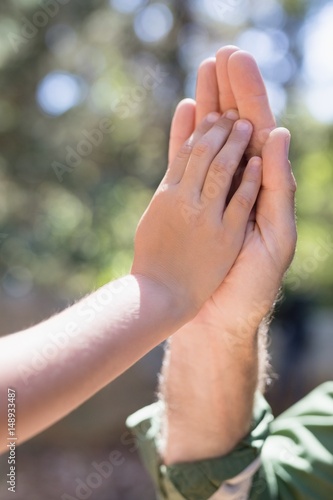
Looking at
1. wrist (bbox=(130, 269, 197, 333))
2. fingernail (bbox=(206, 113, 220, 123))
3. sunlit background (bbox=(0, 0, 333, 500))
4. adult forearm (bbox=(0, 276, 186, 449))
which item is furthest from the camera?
sunlit background (bbox=(0, 0, 333, 500))

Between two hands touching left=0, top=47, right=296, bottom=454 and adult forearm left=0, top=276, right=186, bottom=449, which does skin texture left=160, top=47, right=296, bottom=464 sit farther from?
adult forearm left=0, top=276, right=186, bottom=449

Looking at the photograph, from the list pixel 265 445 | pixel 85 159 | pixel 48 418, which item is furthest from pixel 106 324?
pixel 85 159

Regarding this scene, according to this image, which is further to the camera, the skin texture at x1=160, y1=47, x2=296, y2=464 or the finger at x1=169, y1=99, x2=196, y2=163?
the finger at x1=169, y1=99, x2=196, y2=163

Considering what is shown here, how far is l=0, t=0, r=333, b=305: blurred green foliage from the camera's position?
322 centimetres

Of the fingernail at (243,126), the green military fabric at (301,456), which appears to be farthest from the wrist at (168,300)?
the green military fabric at (301,456)

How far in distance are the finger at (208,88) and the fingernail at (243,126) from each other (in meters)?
0.08

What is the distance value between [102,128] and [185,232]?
2836 mm

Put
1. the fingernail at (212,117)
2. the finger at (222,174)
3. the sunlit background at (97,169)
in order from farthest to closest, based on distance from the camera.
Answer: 1. the sunlit background at (97,169)
2. the fingernail at (212,117)
3. the finger at (222,174)

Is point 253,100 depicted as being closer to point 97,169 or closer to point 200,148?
point 200,148

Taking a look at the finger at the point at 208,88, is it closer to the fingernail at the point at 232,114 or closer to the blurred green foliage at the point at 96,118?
the fingernail at the point at 232,114

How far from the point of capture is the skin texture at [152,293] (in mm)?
503

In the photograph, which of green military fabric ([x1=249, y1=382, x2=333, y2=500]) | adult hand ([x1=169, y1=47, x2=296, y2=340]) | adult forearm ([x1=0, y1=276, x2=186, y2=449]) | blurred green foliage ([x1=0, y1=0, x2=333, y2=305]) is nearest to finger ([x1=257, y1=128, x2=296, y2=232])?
adult hand ([x1=169, y1=47, x2=296, y2=340])

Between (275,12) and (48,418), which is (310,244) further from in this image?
(48,418)

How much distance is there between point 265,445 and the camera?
1020 mm
